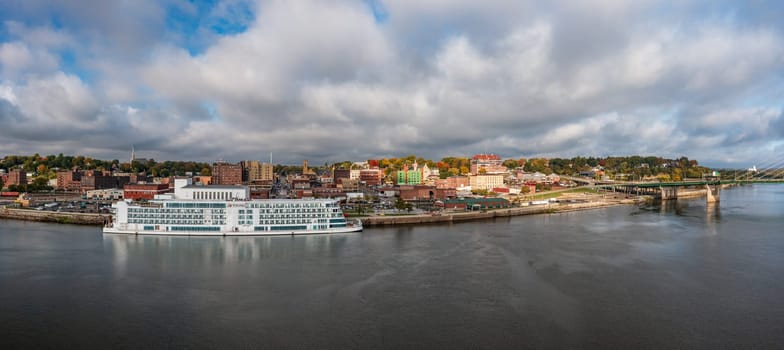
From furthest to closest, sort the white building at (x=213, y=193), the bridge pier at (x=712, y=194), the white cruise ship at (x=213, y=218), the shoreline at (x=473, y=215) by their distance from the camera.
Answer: the bridge pier at (x=712, y=194) < the shoreline at (x=473, y=215) < the white building at (x=213, y=193) < the white cruise ship at (x=213, y=218)

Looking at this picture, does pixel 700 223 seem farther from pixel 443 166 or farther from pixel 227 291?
pixel 443 166

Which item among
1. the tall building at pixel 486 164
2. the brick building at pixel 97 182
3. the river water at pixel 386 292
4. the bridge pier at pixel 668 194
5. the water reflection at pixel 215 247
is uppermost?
the tall building at pixel 486 164

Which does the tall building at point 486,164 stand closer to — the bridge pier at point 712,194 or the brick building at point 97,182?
the bridge pier at point 712,194

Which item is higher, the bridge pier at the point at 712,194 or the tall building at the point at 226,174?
the tall building at the point at 226,174

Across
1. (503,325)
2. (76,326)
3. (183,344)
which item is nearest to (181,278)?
(76,326)

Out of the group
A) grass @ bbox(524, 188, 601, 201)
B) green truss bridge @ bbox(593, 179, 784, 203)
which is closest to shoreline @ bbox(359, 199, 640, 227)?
grass @ bbox(524, 188, 601, 201)

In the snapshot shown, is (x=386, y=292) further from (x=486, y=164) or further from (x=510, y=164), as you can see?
(x=510, y=164)

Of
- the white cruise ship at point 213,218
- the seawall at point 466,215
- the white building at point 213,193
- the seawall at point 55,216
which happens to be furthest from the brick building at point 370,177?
the white cruise ship at point 213,218

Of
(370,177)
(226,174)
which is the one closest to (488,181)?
(370,177)
